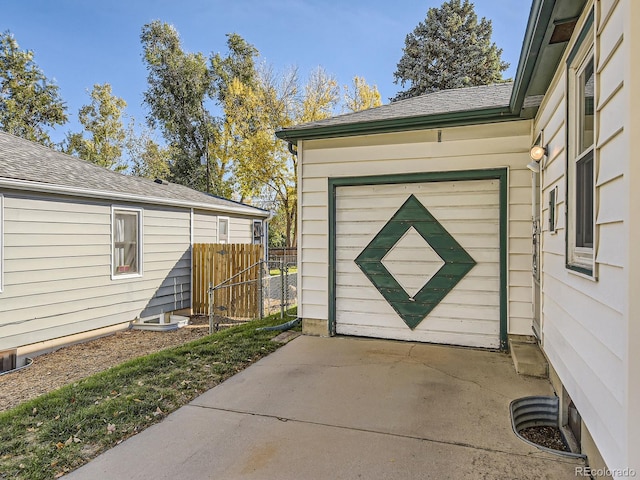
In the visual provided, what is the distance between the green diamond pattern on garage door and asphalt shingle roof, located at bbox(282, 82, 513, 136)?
3.85 ft

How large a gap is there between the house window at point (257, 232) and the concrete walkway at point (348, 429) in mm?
8821

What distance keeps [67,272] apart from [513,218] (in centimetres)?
700

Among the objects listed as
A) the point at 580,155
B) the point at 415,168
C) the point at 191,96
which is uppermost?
the point at 191,96

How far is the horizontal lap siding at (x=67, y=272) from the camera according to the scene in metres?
5.79

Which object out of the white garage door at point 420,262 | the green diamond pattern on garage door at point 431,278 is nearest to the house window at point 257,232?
the white garage door at point 420,262

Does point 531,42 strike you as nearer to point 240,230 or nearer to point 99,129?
point 240,230

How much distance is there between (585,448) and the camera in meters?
2.46

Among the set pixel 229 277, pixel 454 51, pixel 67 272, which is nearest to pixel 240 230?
pixel 229 277

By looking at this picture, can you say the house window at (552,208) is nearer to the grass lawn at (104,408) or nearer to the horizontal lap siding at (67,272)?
the grass lawn at (104,408)

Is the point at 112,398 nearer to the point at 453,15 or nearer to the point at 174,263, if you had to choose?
the point at 174,263

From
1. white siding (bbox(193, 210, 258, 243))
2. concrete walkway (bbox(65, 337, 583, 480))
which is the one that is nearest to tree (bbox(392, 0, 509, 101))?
white siding (bbox(193, 210, 258, 243))

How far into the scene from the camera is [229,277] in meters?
9.02

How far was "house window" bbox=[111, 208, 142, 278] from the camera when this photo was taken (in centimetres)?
760

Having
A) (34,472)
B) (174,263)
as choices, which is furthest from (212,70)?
(34,472)
